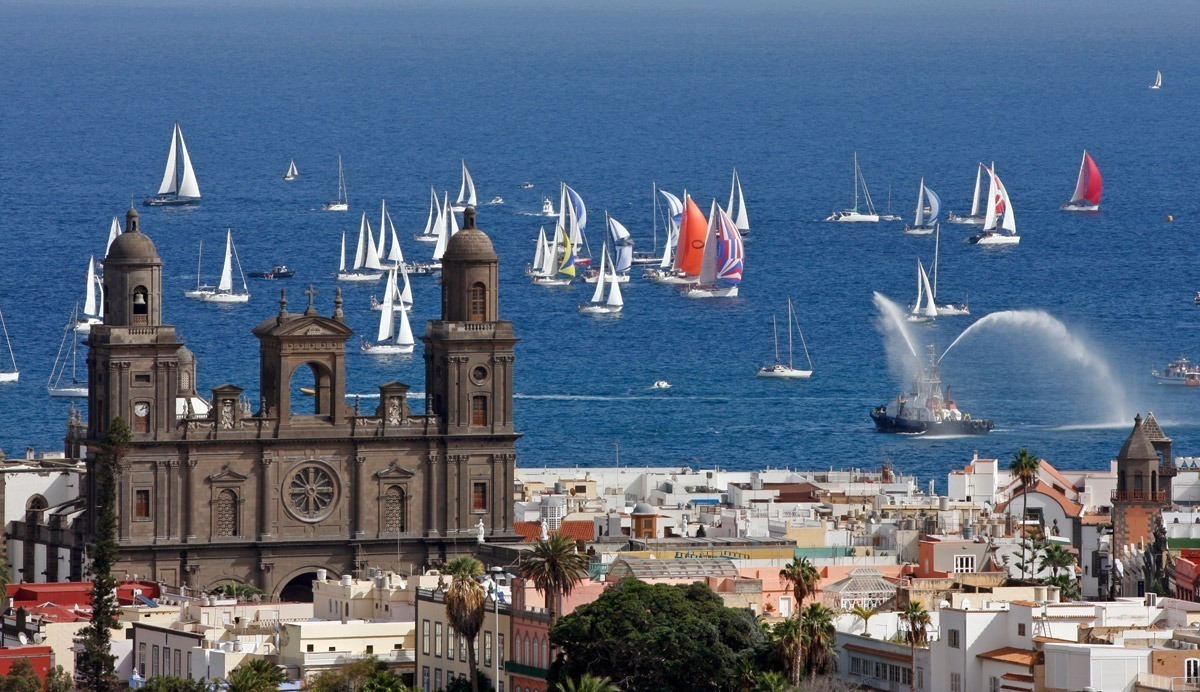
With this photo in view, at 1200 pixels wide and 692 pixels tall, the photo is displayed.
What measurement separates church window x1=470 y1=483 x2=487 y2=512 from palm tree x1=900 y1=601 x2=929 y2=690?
4064cm

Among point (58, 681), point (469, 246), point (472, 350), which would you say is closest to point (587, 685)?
point (58, 681)

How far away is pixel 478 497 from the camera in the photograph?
130 meters

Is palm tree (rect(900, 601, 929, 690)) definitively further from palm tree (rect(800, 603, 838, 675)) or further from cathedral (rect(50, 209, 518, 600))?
cathedral (rect(50, 209, 518, 600))

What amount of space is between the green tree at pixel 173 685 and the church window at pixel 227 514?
102 ft

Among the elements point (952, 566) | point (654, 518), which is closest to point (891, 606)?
point (952, 566)

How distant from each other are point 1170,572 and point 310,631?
26067 mm

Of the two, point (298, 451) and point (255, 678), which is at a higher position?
point (298, 451)

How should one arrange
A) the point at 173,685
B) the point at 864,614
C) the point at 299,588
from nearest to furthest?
1. the point at 864,614
2. the point at 173,685
3. the point at 299,588

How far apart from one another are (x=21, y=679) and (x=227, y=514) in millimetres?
29609

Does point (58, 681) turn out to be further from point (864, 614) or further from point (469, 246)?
point (469, 246)

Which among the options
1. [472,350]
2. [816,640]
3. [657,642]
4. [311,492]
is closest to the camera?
[816,640]

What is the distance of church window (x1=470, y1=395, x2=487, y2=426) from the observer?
129875 mm

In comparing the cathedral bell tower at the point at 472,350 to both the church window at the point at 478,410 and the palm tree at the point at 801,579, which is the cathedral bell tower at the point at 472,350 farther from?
the palm tree at the point at 801,579

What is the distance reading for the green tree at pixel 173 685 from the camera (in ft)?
305
